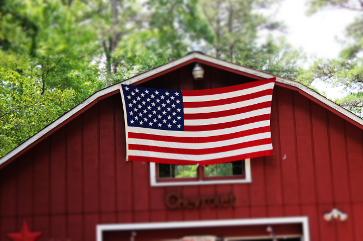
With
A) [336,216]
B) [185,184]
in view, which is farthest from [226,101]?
[336,216]

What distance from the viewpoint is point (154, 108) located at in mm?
10953

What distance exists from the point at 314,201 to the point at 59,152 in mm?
5508

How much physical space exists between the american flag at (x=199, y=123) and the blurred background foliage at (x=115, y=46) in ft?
43.4

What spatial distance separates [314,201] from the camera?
10.9 metres

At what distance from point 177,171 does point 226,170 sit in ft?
3.48

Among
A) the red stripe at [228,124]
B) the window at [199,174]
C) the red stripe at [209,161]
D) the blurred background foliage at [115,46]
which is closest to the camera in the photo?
the red stripe at [209,161]

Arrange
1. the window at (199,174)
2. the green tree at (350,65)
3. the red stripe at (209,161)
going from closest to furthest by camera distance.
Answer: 1. the red stripe at (209,161)
2. the window at (199,174)
3. the green tree at (350,65)

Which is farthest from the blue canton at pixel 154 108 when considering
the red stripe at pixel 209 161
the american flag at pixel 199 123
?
the red stripe at pixel 209 161

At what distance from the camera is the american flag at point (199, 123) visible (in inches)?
426

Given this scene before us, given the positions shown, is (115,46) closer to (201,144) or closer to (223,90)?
A: (223,90)

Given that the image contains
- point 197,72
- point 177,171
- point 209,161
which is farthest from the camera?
point 177,171

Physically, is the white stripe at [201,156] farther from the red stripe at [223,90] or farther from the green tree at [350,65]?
the green tree at [350,65]

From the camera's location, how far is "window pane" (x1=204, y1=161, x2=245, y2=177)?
36.6 feet

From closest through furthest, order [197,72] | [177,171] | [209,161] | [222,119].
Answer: [197,72] → [209,161] → [222,119] → [177,171]
